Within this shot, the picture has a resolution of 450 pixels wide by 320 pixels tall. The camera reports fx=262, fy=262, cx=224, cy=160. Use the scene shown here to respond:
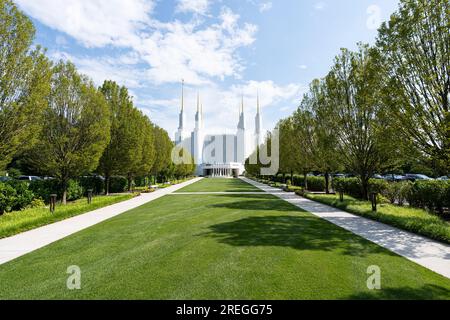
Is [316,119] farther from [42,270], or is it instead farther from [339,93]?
[42,270]

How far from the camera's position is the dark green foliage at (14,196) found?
13.5 metres

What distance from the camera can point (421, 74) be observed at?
10.5 m

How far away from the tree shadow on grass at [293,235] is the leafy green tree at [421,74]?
192 inches

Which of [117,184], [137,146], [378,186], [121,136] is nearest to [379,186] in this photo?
[378,186]

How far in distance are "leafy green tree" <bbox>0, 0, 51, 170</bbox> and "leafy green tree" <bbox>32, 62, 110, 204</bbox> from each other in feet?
12.0

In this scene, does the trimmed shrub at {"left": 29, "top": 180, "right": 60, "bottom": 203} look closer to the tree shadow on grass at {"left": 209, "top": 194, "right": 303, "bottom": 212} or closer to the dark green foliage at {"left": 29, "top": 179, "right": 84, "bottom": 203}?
the dark green foliage at {"left": 29, "top": 179, "right": 84, "bottom": 203}

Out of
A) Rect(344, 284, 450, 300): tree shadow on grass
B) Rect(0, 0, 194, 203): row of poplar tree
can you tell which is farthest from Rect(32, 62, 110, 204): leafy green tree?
Rect(344, 284, 450, 300): tree shadow on grass

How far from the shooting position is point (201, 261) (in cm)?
628

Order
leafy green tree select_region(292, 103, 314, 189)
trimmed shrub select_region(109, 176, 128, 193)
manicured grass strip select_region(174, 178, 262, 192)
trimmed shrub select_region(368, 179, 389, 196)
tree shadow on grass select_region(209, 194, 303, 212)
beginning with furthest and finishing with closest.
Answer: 1. manicured grass strip select_region(174, 178, 262, 192)
2. trimmed shrub select_region(109, 176, 128, 193)
3. leafy green tree select_region(292, 103, 314, 189)
4. trimmed shrub select_region(368, 179, 389, 196)
5. tree shadow on grass select_region(209, 194, 303, 212)

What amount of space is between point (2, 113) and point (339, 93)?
736 inches

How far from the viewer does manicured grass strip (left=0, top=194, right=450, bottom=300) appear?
186 inches

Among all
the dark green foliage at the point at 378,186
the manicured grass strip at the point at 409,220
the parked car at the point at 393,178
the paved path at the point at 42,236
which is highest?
the dark green foliage at the point at 378,186

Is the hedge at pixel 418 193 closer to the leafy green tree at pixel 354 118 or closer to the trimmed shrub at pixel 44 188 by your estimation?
the leafy green tree at pixel 354 118

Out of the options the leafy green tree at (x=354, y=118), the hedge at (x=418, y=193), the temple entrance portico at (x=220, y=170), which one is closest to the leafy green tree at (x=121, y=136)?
the leafy green tree at (x=354, y=118)
